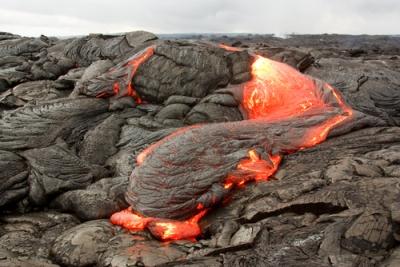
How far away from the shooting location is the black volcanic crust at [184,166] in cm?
786

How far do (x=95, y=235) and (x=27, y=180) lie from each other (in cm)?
351

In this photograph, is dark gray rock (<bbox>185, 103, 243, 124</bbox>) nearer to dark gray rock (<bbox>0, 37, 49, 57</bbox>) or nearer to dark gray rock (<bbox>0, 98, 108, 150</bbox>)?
dark gray rock (<bbox>0, 98, 108, 150</bbox>)

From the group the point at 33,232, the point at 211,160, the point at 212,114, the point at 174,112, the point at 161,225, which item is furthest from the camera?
the point at 174,112

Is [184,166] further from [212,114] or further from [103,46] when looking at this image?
[103,46]

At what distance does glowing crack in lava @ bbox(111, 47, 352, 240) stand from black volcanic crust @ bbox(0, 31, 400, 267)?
4 centimetres

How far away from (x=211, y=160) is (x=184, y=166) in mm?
693

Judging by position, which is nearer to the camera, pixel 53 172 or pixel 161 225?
pixel 161 225

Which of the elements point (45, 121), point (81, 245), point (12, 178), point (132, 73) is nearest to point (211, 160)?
point (81, 245)

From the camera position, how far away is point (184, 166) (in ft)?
34.1

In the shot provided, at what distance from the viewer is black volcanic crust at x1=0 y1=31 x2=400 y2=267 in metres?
7.86

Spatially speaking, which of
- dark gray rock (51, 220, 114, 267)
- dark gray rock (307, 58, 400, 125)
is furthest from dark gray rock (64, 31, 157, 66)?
dark gray rock (51, 220, 114, 267)

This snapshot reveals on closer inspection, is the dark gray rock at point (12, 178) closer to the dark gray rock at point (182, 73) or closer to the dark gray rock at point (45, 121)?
the dark gray rock at point (45, 121)

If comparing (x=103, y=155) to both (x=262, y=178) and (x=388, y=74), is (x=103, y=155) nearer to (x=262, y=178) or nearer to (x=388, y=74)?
(x=262, y=178)

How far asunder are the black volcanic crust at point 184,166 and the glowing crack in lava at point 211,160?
44mm
